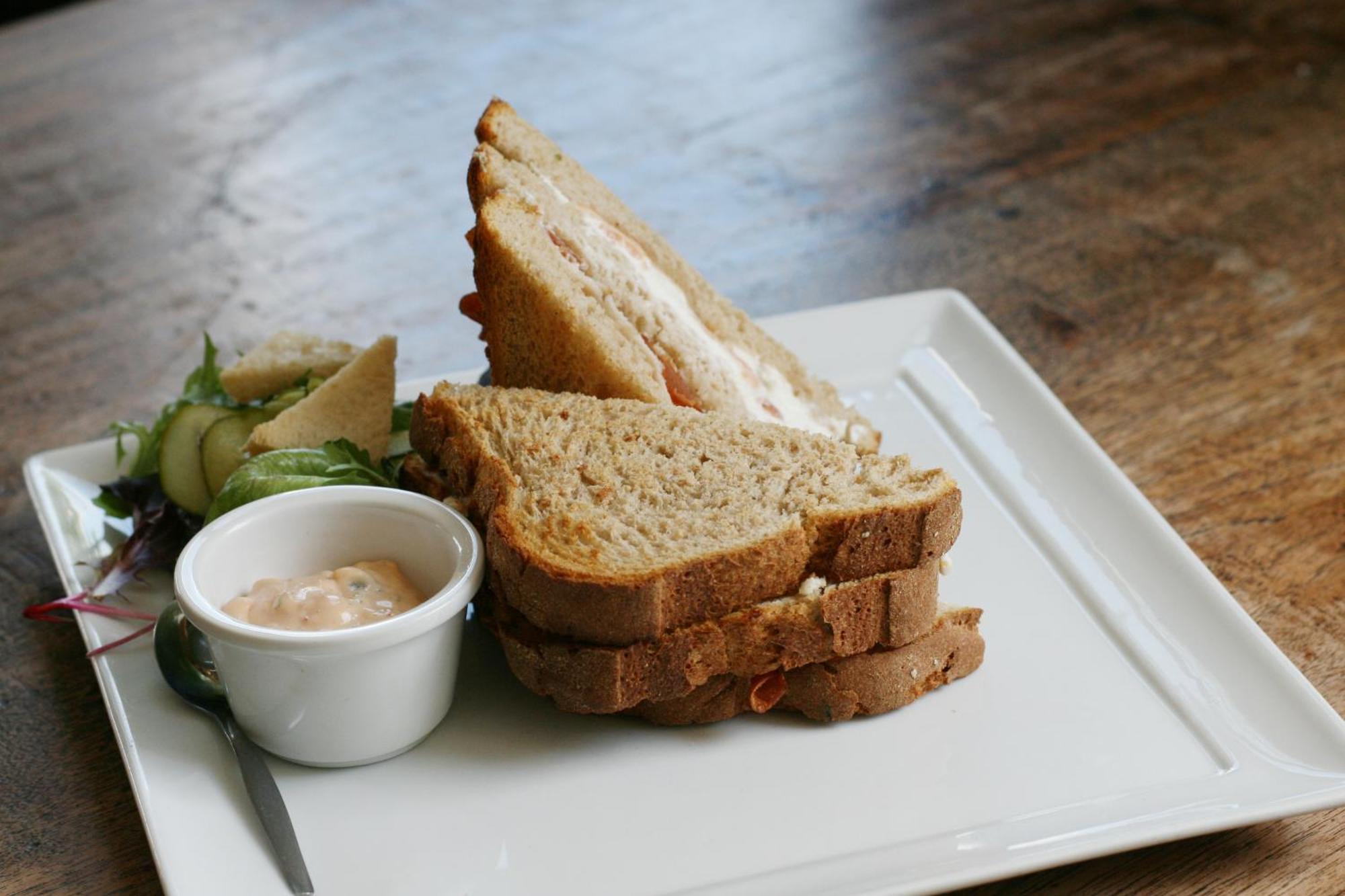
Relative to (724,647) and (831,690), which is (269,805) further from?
(831,690)

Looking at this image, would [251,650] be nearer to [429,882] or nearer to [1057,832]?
[429,882]

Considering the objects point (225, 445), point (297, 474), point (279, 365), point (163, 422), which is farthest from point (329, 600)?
point (163, 422)

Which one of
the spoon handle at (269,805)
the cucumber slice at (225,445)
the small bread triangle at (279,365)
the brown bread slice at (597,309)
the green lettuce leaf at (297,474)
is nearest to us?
the spoon handle at (269,805)

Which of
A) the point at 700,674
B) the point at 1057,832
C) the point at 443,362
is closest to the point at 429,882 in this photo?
the point at 700,674

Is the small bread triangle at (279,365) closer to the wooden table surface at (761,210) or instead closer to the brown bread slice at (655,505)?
the brown bread slice at (655,505)

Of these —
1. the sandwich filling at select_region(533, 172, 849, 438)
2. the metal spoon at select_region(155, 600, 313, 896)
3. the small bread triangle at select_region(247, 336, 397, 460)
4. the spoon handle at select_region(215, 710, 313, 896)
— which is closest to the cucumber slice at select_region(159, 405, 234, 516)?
the small bread triangle at select_region(247, 336, 397, 460)

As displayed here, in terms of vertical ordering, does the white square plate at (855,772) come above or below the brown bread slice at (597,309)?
below

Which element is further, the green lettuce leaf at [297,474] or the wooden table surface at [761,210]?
the wooden table surface at [761,210]

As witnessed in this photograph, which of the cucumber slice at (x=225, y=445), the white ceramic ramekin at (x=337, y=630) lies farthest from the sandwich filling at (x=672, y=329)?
the cucumber slice at (x=225, y=445)

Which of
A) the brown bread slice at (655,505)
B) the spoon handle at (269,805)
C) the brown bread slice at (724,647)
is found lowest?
the spoon handle at (269,805)
